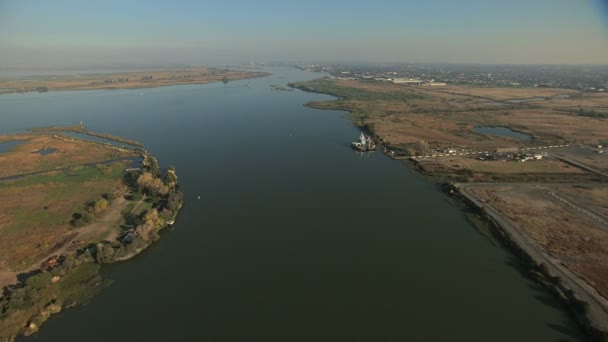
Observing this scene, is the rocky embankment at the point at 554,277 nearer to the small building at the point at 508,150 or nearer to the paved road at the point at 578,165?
the paved road at the point at 578,165

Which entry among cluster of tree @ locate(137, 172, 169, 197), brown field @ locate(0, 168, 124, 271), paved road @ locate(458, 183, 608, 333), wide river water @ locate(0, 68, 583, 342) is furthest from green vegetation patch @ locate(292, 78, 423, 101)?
brown field @ locate(0, 168, 124, 271)

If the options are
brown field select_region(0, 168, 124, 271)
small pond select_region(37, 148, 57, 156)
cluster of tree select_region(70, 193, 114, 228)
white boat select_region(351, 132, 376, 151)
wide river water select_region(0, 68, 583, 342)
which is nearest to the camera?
wide river water select_region(0, 68, 583, 342)

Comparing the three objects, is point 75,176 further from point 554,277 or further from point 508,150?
point 508,150

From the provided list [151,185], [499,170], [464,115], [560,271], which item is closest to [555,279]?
[560,271]

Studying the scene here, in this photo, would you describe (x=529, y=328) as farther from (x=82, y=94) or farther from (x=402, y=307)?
(x=82, y=94)

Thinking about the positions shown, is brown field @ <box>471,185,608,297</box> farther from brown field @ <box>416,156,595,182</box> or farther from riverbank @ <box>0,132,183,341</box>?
riverbank @ <box>0,132,183,341</box>

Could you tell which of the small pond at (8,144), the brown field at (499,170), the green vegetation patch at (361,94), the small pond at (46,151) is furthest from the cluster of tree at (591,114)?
the small pond at (8,144)
